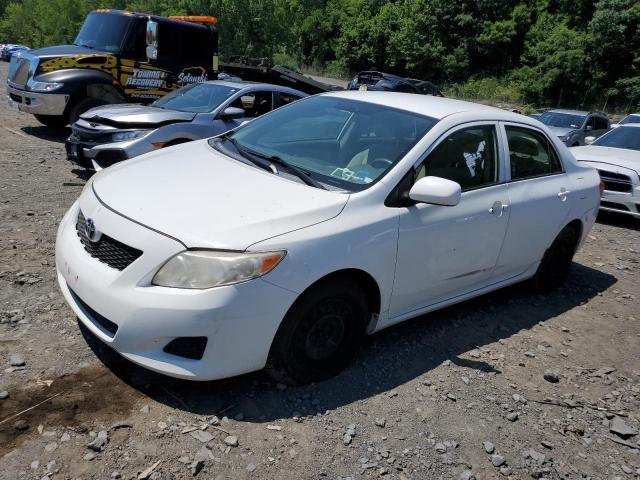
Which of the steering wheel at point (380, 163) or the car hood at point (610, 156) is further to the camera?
the car hood at point (610, 156)

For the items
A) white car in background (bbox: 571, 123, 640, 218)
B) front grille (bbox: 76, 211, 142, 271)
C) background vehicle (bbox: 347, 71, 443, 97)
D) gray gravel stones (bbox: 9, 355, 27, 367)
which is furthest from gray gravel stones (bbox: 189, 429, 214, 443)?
background vehicle (bbox: 347, 71, 443, 97)

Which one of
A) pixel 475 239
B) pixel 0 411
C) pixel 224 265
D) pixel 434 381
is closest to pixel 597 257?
pixel 475 239

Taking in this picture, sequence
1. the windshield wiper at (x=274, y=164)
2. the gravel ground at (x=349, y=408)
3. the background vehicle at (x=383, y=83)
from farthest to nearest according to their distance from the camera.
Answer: the background vehicle at (x=383, y=83)
the windshield wiper at (x=274, y=164)
the gravel ground at (x=349, y=408)

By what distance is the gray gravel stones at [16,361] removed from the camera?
311 centimetres

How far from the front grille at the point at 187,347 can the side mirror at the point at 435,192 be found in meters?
1.50

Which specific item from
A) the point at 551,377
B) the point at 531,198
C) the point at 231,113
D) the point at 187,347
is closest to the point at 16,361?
the point at 187,347

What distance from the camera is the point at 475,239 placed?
3.84 metres

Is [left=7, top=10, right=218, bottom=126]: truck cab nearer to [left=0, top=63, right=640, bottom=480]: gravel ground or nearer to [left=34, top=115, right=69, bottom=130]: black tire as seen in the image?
[left=34, top=115, right=69, bottom=130]: black tire

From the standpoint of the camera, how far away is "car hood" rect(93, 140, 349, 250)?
2.81m

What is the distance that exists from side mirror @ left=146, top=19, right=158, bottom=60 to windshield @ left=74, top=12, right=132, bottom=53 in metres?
0.59

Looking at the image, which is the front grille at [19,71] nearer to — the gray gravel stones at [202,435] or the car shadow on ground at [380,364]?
the car shadow on ground at [380,364]

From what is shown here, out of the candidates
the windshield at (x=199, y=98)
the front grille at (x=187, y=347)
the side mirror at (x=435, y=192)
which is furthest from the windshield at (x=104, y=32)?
the front grille at (x=187, y=347)

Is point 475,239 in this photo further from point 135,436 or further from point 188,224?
point 135,436

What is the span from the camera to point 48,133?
34.3 ft
